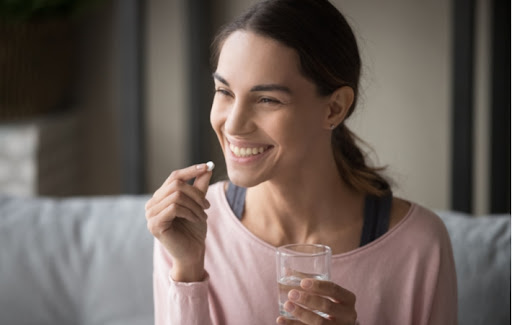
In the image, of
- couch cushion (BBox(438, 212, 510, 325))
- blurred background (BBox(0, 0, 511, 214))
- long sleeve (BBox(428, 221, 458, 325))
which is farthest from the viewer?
blurred background (BBox(0, 0, 511, 214))

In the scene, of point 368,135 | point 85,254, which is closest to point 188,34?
point 368,135

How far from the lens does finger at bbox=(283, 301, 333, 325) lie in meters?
1.20

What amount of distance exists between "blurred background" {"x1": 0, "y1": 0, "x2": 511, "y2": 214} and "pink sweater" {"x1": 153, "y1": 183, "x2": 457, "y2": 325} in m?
0.88

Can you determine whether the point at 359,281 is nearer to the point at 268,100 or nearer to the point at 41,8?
the point at 268,100

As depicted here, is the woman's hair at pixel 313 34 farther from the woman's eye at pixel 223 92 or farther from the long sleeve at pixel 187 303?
the long sleeve at pixel 187 303

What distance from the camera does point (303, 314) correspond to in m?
1.20

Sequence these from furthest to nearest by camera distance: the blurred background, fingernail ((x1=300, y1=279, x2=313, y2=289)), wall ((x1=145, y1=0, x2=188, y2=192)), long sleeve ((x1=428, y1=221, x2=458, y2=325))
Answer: wall ((x1=145, y1=0, x2=188, y2=192)) → the blurred background → long sleeve ((x1=428, y1=221, x2=458, y2=325)) → fingernail ((x1=300, y1=279, x2=313, y2=289))

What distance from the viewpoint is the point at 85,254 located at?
192 cm

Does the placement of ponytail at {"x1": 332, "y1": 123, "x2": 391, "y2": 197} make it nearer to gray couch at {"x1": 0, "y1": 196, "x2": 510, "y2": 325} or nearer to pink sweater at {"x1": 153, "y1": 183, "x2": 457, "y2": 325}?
pink sweater at {"x1": 153, "y1": 183, "x2": 457, "y2": 325}

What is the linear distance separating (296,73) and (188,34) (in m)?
1.83

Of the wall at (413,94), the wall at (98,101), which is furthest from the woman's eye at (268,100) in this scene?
the wall at (98,101)

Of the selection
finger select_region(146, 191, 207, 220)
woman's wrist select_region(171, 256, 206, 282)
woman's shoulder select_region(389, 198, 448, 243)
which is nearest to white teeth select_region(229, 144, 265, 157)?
finger select_region(146, 191, 207, 220)

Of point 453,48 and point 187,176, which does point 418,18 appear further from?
point 187,176

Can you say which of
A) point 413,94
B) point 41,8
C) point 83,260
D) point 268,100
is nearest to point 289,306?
point 268,100
